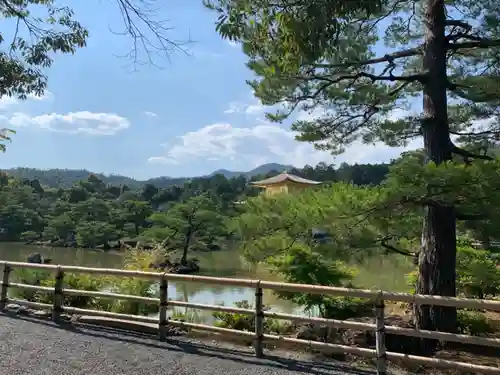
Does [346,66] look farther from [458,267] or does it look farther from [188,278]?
[458,267]

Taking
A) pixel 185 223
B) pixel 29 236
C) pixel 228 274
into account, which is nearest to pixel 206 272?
pixel 228 274

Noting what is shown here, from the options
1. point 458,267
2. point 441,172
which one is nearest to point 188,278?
point 441,172

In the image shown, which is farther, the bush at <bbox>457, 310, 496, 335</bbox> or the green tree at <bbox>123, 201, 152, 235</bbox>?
the green tree at <bbox>123, 201, 152, 235</bbox>

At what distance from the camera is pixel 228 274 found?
1628 centimetres

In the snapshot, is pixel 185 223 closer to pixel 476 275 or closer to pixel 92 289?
pixel 92 289

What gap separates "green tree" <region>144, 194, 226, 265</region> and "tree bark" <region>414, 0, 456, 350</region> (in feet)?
46.4

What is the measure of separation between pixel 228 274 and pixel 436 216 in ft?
40.6

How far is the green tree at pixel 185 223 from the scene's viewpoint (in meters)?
18.7

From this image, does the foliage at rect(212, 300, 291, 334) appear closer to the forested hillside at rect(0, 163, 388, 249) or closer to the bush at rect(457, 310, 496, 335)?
the bush at rect(457, 310, 496, 335)

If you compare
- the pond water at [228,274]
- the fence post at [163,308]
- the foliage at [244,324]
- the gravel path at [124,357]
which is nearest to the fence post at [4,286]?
the gravel path at [124,357]

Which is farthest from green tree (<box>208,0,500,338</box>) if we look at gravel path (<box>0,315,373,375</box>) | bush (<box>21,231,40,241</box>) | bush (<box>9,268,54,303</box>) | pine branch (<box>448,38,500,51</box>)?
bush (<box>21,231,40,241</box>)

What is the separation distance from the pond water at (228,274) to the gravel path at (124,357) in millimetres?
1122

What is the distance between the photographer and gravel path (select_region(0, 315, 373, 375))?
318 cm

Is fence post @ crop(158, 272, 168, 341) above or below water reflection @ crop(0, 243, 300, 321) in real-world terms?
above
